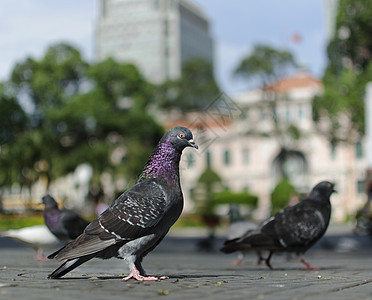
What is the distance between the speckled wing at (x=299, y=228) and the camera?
8.61 metres

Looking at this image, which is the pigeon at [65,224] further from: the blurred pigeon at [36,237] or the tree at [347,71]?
the tree at [347,71]

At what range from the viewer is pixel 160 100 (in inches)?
2418

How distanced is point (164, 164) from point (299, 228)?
9.61 feet

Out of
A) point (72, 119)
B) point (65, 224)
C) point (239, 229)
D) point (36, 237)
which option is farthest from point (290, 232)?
point (72, 119)

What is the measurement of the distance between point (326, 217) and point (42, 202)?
5066 millimetres

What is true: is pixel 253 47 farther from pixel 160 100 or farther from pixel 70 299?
pixel 70 299

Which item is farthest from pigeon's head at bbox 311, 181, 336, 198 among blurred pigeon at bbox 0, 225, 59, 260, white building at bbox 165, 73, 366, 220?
white building at bbox 165, 73, 366, 220

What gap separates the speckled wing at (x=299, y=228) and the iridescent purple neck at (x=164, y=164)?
→ 9.09ft

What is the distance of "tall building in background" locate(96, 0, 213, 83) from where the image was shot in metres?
126

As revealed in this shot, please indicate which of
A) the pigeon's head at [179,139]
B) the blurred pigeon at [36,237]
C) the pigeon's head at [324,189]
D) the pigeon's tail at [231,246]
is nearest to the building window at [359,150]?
the blurred pigeon at [36,237]

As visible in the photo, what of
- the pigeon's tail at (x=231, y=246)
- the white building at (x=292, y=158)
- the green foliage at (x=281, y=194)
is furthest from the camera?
the white building at (x=292, y=158)

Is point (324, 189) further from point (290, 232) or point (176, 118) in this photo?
point (176, 118)

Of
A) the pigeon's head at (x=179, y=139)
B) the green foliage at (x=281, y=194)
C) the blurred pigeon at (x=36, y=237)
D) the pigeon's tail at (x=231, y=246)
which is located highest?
the pigeon's head at (x=179, y=139)

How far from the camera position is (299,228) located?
8.61 meters
